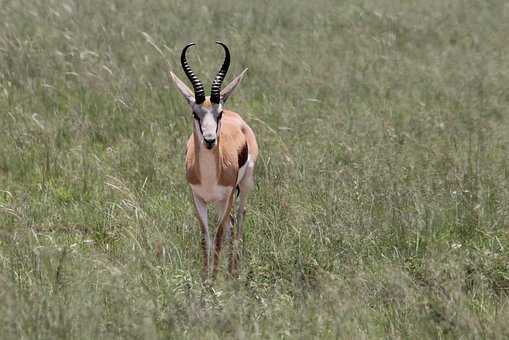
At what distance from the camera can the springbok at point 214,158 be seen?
5.45 meters

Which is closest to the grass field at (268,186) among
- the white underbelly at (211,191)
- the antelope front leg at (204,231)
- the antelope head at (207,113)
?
the antelope front leg at (204,231)

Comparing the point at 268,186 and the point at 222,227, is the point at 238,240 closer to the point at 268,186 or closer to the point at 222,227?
the point at 222,227

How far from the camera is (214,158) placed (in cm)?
563

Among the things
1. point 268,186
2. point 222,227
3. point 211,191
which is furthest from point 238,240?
point 268,186

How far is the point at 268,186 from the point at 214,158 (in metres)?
1.45

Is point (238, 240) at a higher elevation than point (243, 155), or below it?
below

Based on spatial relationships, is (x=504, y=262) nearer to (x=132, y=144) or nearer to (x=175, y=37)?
(x=132, y=144)

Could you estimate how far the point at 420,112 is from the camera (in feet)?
32.7

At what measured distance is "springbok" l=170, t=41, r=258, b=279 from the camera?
545cm

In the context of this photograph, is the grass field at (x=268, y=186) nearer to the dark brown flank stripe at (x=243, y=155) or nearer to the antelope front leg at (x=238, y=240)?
the antelope front leg at (x=238, y=240)

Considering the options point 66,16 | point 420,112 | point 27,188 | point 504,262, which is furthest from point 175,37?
point 504,262

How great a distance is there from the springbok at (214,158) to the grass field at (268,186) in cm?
25

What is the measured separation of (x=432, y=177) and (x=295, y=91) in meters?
3.51

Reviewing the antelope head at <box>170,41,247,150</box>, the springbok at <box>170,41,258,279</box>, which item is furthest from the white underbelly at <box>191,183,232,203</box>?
the antelope head at <box>170,41,247,150</box>
